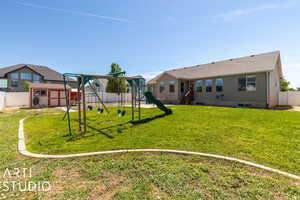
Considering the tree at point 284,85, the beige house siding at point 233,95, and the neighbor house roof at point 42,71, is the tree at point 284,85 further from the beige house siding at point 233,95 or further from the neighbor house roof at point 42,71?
the neighbor house roof at point 42,71

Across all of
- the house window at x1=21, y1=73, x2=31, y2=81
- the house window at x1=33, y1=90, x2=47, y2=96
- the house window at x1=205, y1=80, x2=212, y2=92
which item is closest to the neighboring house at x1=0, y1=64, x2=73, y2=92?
the house window at x1=21, y1=73, x2=31, y2=81

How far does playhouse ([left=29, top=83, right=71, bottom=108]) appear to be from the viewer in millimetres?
15329

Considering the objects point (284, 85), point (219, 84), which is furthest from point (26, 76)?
point (284, 85)

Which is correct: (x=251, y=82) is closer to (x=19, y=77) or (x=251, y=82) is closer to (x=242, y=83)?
(x=242, y=83)

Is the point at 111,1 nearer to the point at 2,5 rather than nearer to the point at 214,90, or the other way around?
the point at 2,5

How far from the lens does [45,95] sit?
16.3 meters

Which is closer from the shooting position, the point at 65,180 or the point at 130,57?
the point at 65,180

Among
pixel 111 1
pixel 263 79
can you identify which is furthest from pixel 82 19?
pixel 263 79

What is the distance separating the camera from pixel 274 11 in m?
8.54

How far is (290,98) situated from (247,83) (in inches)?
206

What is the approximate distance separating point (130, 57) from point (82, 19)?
891 centimetres

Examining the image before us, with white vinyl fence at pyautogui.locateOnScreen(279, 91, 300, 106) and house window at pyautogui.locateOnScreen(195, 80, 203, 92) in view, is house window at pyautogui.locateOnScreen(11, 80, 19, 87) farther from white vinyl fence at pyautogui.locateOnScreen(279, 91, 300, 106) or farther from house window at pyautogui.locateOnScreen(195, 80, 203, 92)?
white vinyl fence at pyautogui.locateOnScreen(279, 91, 300, 106)

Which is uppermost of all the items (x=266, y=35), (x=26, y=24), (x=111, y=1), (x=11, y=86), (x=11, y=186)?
(x=111, y=1)

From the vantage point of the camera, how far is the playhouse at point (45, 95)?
1533cm
